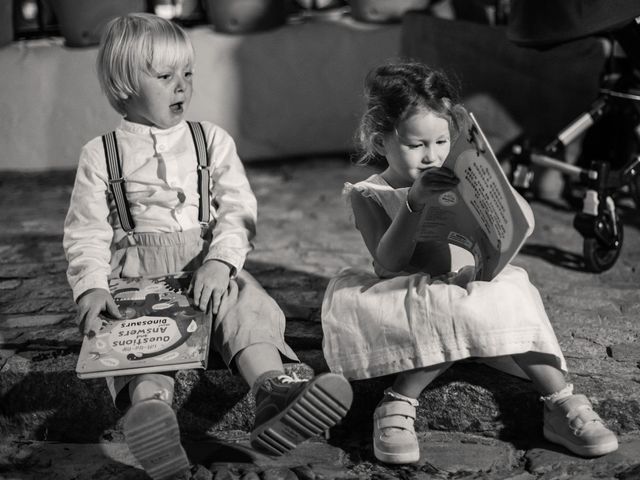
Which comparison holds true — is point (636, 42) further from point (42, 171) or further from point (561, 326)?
point (42, 171)

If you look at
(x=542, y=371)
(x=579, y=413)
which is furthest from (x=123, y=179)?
(x=579, y=413)

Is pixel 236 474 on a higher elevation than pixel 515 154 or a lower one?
lower

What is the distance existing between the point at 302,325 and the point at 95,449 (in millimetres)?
716

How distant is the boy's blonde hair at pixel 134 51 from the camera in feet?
7.67

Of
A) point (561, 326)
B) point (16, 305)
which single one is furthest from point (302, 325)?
point (16, 305)

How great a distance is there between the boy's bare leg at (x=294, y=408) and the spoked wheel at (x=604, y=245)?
60.3 inches

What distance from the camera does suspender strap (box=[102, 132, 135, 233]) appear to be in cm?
243

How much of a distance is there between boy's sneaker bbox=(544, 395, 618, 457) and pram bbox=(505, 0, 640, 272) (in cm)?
113

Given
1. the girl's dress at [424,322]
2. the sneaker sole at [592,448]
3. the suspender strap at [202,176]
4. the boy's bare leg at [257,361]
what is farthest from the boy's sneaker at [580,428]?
the suspender strap at [202,176]

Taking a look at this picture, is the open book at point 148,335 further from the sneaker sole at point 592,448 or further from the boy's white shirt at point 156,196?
the sneaker sole at point 592,448

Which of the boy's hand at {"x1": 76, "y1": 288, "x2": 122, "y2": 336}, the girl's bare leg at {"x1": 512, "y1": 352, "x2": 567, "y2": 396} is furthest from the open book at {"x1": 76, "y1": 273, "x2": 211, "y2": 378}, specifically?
the girl's bare leg at {"x1": 512, "y1": 352, "x2": 567, "y2": 396}

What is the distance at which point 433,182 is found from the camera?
6.91 ft

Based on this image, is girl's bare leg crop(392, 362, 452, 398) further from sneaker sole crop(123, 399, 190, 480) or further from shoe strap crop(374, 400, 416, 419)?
sneaker sole crop(123, 399, 190, 480)

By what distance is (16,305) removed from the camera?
298cm
